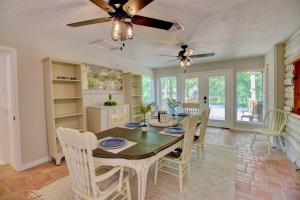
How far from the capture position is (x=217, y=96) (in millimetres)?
5734

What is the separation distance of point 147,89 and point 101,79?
2745mm

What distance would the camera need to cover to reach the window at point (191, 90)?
6.12 m

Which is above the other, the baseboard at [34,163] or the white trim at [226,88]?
the white trim at [226,88]

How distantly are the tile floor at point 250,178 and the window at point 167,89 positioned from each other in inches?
146

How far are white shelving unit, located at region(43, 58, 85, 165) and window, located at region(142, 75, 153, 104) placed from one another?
3.20 metres

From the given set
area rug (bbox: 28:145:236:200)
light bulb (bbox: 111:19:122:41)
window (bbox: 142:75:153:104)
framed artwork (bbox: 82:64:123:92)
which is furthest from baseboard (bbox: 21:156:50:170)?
window (bbox: 142:75:153:104)

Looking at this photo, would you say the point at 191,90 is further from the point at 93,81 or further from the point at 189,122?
the point at 189,122

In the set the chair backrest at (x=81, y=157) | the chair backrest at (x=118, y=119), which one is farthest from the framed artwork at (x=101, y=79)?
the chair backrest at (x=81, y=157)

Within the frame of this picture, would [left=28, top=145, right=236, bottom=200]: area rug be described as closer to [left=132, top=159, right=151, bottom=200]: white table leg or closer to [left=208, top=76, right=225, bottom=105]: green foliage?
[left=132, top=159, right=151, bottom=200]: white table leg

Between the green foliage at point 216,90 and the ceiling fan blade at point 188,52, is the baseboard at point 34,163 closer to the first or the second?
the ceiling fan blade at point 188,52

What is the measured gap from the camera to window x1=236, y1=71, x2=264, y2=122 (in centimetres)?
509

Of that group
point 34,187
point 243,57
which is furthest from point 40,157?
point 243,57

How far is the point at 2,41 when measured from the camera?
256 cm

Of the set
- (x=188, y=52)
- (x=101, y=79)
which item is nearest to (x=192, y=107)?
(x=188, y=52)
